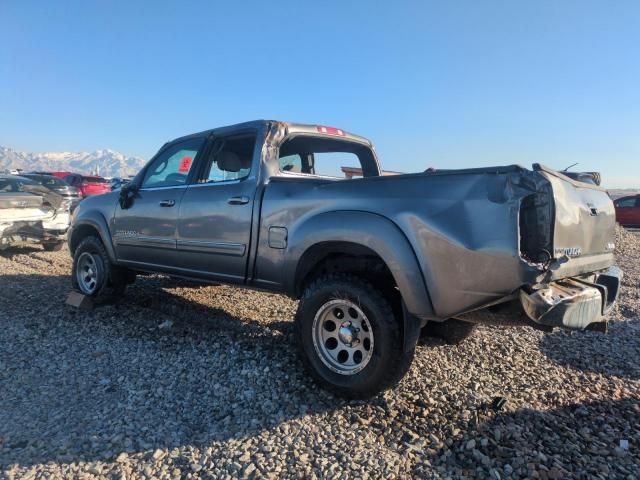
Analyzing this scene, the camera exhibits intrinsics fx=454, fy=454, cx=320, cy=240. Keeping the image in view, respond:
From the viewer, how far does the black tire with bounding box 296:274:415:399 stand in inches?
112

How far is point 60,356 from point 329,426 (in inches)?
97.3

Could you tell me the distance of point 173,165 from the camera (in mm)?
4750

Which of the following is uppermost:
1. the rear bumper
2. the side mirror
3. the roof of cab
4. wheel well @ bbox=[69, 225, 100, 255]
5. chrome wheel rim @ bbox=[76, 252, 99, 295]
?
the roof of cab

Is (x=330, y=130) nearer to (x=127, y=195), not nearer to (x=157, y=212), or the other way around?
(x=157, y=212)

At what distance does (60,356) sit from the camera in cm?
381

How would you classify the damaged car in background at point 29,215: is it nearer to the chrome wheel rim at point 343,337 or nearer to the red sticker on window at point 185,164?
the red sticker on window at point 185,164

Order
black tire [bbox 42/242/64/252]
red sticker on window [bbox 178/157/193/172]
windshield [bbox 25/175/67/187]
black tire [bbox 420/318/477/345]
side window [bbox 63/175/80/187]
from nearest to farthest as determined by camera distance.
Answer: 1. black tire [bbox 420/318/477/345]
2. red sticker on window [bbox 178/157/193/172]
3. black tire [bbox 42/242/64/252]
4. windshield [bbox 25/175/67/187]
5. side window [bbox 63/175/80/187]

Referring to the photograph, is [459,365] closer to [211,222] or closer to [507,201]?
[507,201]

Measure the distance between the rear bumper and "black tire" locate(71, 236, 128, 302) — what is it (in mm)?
4455

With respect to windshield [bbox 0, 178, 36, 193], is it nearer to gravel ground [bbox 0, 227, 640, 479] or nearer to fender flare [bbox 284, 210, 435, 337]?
gravel ground [bbox 0, 227, 640, 479]

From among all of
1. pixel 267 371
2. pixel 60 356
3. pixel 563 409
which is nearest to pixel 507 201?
pixel 563 409

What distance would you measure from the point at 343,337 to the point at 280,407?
2.02 feet

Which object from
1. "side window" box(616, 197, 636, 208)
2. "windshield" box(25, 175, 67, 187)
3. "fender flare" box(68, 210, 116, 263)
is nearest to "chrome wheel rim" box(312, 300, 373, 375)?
"fender flare" box(68, 210, 116, 263)

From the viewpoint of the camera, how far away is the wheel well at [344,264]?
3072 millimetres
